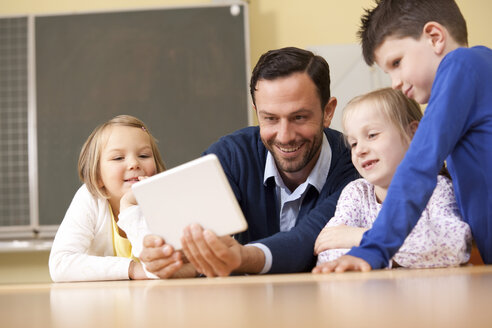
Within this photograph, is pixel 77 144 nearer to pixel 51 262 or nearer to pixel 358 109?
pixel 51 262

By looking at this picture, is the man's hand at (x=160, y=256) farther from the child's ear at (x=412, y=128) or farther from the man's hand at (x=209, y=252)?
the child's ear at (x=412, y=128)

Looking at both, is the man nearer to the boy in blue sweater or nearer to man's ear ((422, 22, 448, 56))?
the boy in blue sweater

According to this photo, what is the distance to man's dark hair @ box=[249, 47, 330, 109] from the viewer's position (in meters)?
1.57

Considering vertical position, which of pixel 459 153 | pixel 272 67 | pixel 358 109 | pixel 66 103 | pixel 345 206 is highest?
pixel 66 103

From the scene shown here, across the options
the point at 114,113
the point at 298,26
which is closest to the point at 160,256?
the point at 114,113

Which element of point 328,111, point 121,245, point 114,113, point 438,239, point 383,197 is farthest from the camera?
point 114,113

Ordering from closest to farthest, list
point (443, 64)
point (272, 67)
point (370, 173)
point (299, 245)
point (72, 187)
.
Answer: point (443, 64)
point (299, 245)
point (370, 173)
point (272, 67)
point (72, 187)

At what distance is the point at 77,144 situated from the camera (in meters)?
3.29

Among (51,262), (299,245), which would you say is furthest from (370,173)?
(51,262)

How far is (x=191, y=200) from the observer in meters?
0.89

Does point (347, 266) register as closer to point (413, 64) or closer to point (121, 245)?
point (413, 64)

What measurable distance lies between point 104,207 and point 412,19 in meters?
0.95

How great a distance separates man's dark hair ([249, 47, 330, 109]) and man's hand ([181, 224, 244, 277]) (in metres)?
0.70

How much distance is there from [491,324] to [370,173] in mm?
1160
